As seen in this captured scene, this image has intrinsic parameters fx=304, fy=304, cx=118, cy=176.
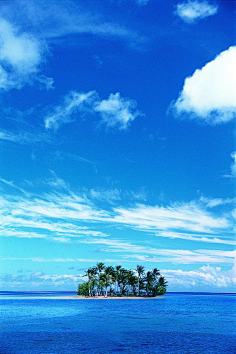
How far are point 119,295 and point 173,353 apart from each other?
143792mm

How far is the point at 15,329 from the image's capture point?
167 feet

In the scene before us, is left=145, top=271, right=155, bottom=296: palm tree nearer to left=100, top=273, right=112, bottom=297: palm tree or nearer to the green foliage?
left=100, top=273, right=112, bottom=297: palm tree

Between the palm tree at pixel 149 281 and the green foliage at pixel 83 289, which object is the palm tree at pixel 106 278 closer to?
the green foliage at pixel 83 289

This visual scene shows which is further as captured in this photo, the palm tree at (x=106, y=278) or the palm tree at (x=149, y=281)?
the palm tree at (x=149, y=281)

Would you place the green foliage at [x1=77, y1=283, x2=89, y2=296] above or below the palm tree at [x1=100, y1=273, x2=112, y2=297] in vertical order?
below

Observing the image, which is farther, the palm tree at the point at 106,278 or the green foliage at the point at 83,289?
the green foliage at the point at 83,289

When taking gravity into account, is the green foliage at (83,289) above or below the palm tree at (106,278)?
below

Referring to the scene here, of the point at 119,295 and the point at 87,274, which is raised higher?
the point at 87,274

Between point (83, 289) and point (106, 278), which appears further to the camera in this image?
point (83, 289)

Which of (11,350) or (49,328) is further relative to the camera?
(49,328)

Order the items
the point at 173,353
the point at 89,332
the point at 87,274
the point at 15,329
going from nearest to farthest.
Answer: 1. the point at 173,353
2. the point at 89,332
3. the point at 15,329
4. the point at 87,274

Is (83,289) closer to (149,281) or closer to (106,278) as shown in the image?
(106,278)

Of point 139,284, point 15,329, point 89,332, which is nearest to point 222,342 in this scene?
point 89,332

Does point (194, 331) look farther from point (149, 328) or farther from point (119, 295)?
point (119, 295)
